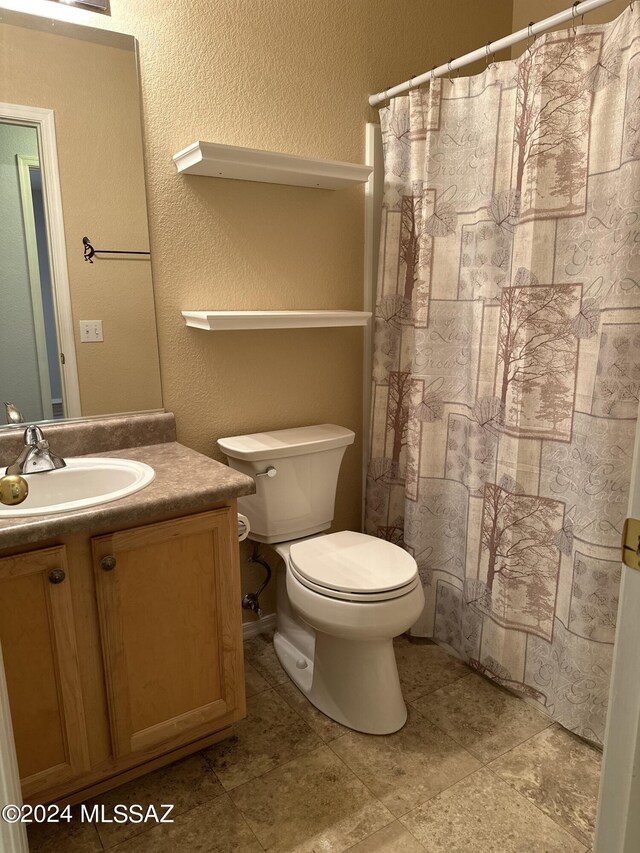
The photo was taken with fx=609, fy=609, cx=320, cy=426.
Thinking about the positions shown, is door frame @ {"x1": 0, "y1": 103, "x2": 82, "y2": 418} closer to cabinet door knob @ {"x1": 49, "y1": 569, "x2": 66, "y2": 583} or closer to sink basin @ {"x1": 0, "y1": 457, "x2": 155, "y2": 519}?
sink basin @ {"x1": 0, "y1": 457, "x2": 155, "y2": 519}

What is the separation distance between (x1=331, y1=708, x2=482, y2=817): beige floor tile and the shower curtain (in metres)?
0.36

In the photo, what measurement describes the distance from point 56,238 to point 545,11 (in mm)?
2159

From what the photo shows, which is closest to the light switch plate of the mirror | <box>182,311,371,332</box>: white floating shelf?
the mirror

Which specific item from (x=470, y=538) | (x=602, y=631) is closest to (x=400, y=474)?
(x=470, y=538)

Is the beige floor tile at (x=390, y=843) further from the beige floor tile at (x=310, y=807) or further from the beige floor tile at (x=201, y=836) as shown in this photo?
the beige floor tile at (x=201, y=836)

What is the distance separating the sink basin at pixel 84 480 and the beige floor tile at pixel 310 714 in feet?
3.04

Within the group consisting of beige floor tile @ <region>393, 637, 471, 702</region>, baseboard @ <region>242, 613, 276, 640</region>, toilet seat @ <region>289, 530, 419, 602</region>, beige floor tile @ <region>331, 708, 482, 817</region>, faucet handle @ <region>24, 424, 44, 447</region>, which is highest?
faucet handle @ <region>24, 424, 44, 447</region>

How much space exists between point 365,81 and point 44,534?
6.41ft

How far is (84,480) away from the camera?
5.66 feet

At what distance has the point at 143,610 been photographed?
1541mm

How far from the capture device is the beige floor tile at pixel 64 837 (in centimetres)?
149

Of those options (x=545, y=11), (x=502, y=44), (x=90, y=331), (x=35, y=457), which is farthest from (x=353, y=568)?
(x=545, y=11)

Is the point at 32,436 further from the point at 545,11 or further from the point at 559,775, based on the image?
the point at 545,11

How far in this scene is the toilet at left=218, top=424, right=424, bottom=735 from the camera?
177 cm
